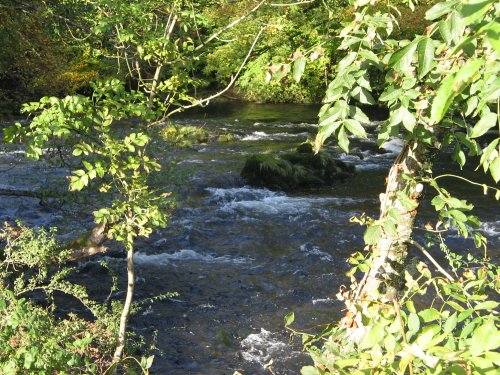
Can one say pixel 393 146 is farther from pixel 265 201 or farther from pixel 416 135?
pixel 416 135

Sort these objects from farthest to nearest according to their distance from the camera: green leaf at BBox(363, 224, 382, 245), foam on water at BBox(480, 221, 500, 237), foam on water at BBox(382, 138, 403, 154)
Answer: foam on water at BBox(382, 138, 403, 154)
foam on water at BBox(480, 221, 500, 237)
green leaf at BBox(363, 224, 382, 245)

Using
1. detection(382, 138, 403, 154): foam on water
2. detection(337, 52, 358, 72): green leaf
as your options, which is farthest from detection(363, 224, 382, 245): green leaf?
detection(382, 138, 403, 154): foam on water

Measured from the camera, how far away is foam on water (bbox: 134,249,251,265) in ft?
29.2

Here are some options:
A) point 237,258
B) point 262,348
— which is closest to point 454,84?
point 262,348

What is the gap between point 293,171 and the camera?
13.5 meters

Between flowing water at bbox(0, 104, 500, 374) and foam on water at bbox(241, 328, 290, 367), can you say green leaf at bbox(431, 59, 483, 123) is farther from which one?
foam on water at bbox(241, 328, 290, 367)

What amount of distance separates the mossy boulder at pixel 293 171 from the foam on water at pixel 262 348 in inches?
255

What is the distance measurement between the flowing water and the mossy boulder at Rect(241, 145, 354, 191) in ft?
1.23

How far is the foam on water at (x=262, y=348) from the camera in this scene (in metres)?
6.35

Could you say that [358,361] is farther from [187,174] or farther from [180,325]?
[180,325]

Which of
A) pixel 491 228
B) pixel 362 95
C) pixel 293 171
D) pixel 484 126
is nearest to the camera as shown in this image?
A: pixel 484 126

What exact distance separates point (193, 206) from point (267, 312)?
446 cm

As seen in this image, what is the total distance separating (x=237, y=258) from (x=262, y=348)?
8.78 ft

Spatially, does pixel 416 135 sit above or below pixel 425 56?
below
